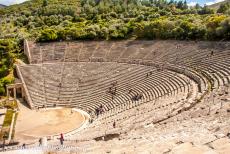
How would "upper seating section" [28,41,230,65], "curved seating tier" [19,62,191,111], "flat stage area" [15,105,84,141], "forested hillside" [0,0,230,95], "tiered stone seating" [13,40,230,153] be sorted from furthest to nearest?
1. "forested hillside" [0,0,230,95]
2. "upper seating section" [28,41,230,65]
3. "curved seating tier" [19,62,191,111]
4. "flat stage area" [15,105,84,141]
5. "tiered stone seating" [13,40,230,153]

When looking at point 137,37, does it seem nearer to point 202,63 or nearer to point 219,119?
point 202,63

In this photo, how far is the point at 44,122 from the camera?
120 ft

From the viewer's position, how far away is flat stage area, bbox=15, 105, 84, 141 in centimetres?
3328

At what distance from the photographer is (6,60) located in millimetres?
48781

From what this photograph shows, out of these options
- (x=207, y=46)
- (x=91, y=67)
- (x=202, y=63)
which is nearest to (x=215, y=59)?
(x=202, y=63)

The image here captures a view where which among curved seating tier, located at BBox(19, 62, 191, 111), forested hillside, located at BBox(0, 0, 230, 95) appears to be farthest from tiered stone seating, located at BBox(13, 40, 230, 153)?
forested hillside, located at BBox(0, 0, 230, 95)

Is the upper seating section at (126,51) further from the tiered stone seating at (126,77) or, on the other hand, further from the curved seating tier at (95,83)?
the curved seating tier at (95,83)

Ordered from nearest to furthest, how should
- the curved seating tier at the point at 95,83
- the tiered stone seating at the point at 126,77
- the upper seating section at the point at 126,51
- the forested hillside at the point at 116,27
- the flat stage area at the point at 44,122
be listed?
the tiered stone seating at the point at 126,77 → the flat stage area at the point at 44,122 → the curved seating tier at the point at 95,83 → the upper seating section at the point at 126,51 → the forested hillside at the point at 116,27

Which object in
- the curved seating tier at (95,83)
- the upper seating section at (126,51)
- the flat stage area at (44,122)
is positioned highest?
the upper seating section at (126,51)

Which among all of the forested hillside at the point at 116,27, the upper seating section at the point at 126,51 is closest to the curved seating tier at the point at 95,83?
the upper seating section at the point at 126,51

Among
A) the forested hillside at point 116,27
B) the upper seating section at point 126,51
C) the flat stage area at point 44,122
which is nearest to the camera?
the flat stage area at point 44,122

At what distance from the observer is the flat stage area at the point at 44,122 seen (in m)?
33.3

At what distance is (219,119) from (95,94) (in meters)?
23.6

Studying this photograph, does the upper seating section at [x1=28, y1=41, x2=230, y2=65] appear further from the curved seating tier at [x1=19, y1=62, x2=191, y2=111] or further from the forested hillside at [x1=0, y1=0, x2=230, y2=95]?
the curved seating tier at [x1=19, y1=62, x2=191, y2=111]
